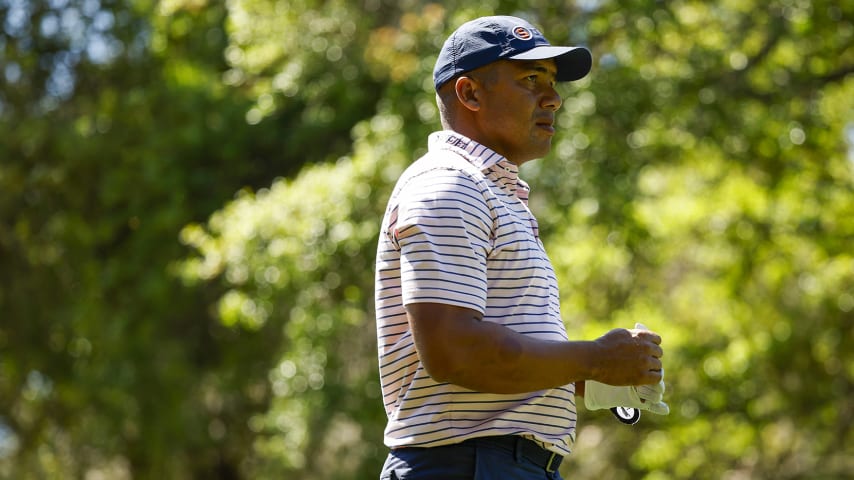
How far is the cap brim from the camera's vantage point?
2.84m

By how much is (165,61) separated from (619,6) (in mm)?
5031

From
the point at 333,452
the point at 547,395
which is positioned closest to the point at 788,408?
the point at 333,452

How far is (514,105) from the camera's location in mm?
2904

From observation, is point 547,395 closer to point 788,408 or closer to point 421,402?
point 421,402

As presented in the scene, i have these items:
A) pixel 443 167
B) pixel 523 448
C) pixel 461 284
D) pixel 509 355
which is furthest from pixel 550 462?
pixel 443 167

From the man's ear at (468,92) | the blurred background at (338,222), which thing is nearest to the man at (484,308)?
the man's ear at (468,92)

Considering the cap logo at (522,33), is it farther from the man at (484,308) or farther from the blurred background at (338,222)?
the blurred background at (338,222)

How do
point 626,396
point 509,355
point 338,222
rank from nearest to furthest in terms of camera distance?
1. point 509,355
2. point 626,396
3. point 338,222

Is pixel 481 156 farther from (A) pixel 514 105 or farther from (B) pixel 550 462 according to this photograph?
(B) pixel 550 462

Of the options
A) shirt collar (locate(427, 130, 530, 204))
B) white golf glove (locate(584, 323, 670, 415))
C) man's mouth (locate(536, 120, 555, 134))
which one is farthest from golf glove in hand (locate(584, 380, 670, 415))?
man's mouth (locate(536, 120, 555, 134))

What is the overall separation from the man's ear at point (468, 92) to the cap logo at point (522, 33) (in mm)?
142

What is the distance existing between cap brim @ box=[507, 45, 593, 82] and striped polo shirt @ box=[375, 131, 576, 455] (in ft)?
0.76

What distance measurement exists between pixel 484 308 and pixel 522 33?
69cm

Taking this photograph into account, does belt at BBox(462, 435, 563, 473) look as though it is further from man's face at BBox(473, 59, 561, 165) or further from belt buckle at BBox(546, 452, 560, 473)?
man's face at BBox(473, 59, 561, 165)
